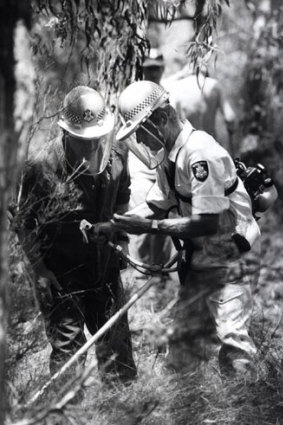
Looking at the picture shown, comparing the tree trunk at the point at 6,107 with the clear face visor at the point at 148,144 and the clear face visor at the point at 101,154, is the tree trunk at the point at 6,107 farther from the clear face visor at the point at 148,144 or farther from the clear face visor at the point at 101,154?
the clear face visor at the point at 101,154

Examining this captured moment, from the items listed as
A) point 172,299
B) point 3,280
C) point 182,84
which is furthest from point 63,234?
point 182,84

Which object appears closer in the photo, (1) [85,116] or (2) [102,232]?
(2) [102,232]

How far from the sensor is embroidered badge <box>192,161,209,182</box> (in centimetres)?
522

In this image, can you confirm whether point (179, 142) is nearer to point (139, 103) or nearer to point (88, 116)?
point (139, 103)

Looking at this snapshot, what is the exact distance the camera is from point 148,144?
217 inches

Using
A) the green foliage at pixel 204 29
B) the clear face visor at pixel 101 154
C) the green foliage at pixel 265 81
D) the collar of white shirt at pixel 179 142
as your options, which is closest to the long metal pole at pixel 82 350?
the collar of white shirt at pixel 179 142

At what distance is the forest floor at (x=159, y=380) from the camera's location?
4758 mm

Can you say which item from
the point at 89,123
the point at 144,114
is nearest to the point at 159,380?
the point at 144,114

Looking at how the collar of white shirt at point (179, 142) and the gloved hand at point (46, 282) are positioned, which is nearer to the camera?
the collar of white shirt at point (179, 142)

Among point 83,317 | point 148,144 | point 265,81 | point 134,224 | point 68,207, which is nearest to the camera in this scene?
point 134,224

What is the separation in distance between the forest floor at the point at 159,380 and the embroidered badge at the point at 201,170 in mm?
665

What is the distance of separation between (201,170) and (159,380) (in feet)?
3.66

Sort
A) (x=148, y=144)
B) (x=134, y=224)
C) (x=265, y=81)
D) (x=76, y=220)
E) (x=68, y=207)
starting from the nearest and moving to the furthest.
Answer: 1. (x=134, y=224)
2. (x=148, y=144)
3. (x=68, y=207)
4. (x=76, y=220)
5. (x=265, y=81)

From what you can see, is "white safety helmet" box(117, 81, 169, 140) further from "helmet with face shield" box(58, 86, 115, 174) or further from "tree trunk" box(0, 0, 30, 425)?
"tree trunk" box(0, 0, 30, 425)
